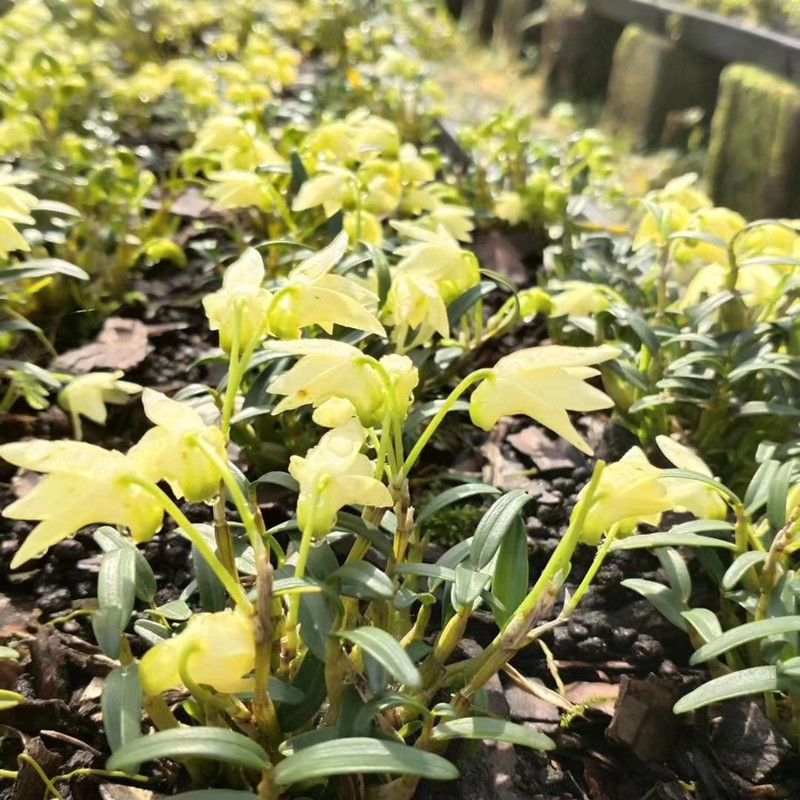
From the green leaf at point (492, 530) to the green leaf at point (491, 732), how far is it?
187 mm

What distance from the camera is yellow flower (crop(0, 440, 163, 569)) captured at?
784mm

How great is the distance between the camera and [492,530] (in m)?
1.04

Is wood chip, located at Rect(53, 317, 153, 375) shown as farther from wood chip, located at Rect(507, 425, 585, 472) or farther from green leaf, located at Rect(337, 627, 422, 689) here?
green leaf, located at Rect(337, 627, 422, 689)

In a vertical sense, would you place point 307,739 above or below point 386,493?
below

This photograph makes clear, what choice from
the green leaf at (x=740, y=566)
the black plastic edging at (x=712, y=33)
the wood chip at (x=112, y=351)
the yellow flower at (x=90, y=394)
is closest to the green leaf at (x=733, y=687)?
the green leaf at (x=740, y=566)

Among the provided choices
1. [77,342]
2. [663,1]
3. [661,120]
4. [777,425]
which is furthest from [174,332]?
[663,1]

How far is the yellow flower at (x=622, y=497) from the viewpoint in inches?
34.7

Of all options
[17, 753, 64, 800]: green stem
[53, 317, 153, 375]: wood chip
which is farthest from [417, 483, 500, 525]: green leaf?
[53, 317, 153, 375]: wood chip

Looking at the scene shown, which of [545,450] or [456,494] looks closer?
[456,494]

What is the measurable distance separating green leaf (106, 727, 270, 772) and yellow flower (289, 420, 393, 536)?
21cm

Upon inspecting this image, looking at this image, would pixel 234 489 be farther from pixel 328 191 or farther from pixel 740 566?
pixel 328 191

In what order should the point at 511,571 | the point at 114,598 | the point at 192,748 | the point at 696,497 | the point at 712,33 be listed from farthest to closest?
the point at 712,33 < the point at 696,497 < the point at 511,571 < the point at 114,598 < the point at 192,748

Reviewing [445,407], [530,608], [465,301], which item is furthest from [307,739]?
[465,301]

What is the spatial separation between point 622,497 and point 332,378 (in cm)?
33
